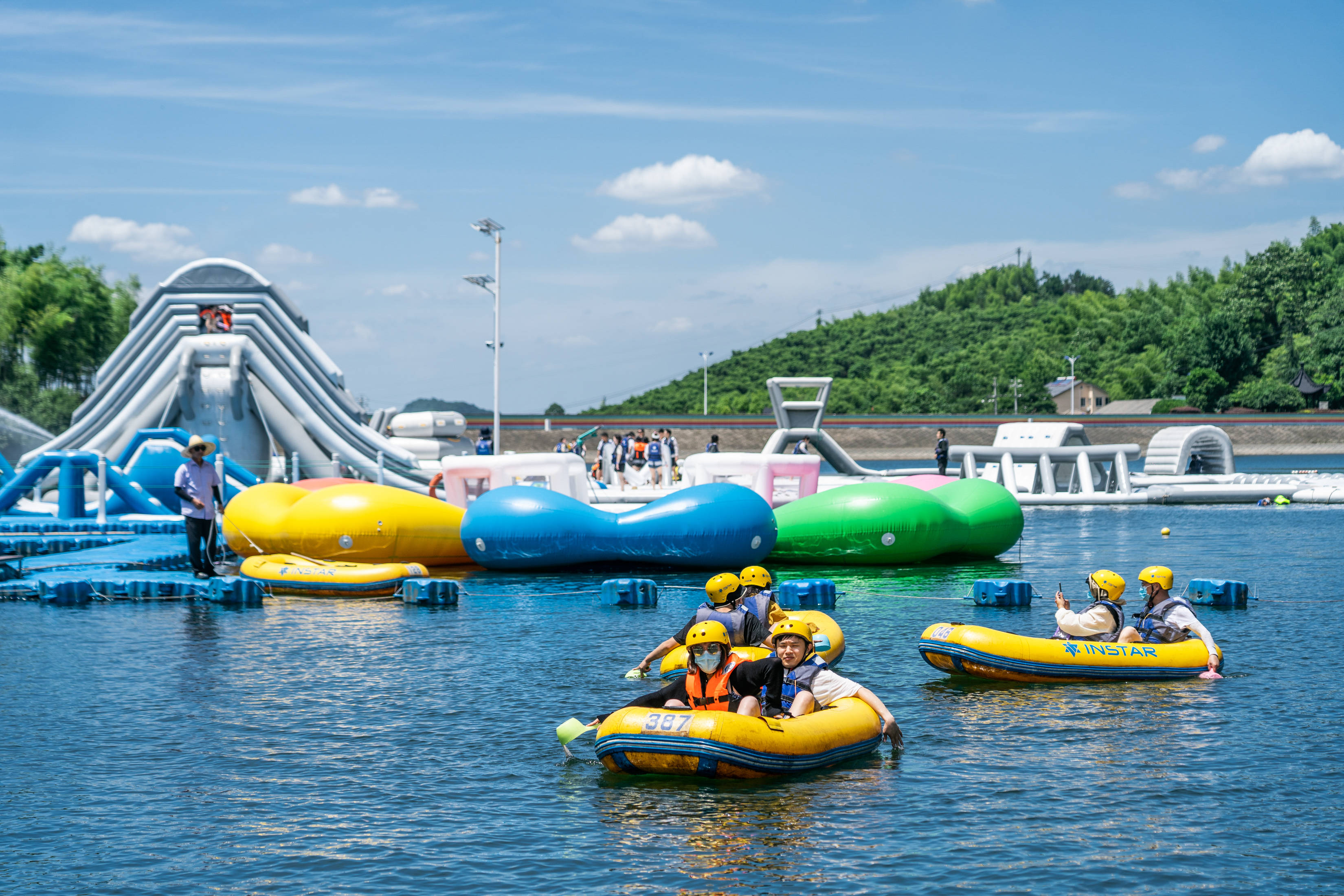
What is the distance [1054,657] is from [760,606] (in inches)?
119

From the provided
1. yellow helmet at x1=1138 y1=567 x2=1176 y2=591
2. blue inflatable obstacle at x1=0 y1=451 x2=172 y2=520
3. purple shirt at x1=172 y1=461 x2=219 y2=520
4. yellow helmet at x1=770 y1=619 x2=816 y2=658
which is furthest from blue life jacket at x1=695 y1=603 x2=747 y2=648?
blue inflatable obstacle at x1=0 y1=451 x2=172 y2=520

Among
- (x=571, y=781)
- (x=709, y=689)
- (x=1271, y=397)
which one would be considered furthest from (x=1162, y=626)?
(x=1271, y=397)

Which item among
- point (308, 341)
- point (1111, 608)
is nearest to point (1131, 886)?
point (1111, 608)

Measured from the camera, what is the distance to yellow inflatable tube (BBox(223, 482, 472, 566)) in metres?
21.5

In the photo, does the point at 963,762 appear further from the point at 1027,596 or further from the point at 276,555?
the point at 276,555

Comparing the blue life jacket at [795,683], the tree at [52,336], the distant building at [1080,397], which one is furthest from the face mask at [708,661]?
the distant building at [1080,397]

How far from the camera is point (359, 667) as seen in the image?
13.6 metres

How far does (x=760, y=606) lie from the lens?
11984 millimetres

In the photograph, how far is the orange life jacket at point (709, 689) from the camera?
9.37 metres

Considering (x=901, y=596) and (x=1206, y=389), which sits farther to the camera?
(x=1206, y=389)

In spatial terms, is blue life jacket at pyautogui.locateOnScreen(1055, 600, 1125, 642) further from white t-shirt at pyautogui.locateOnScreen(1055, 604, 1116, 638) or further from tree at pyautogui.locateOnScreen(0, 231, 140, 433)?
tree at pyautogui.locateOnScreen(0, 231, 140, 433)

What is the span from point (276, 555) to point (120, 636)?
558 cm

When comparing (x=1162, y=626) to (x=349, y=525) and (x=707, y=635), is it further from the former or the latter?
(x=349, y=525)

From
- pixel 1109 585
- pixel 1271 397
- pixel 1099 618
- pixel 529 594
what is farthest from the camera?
pixel 1271 397
